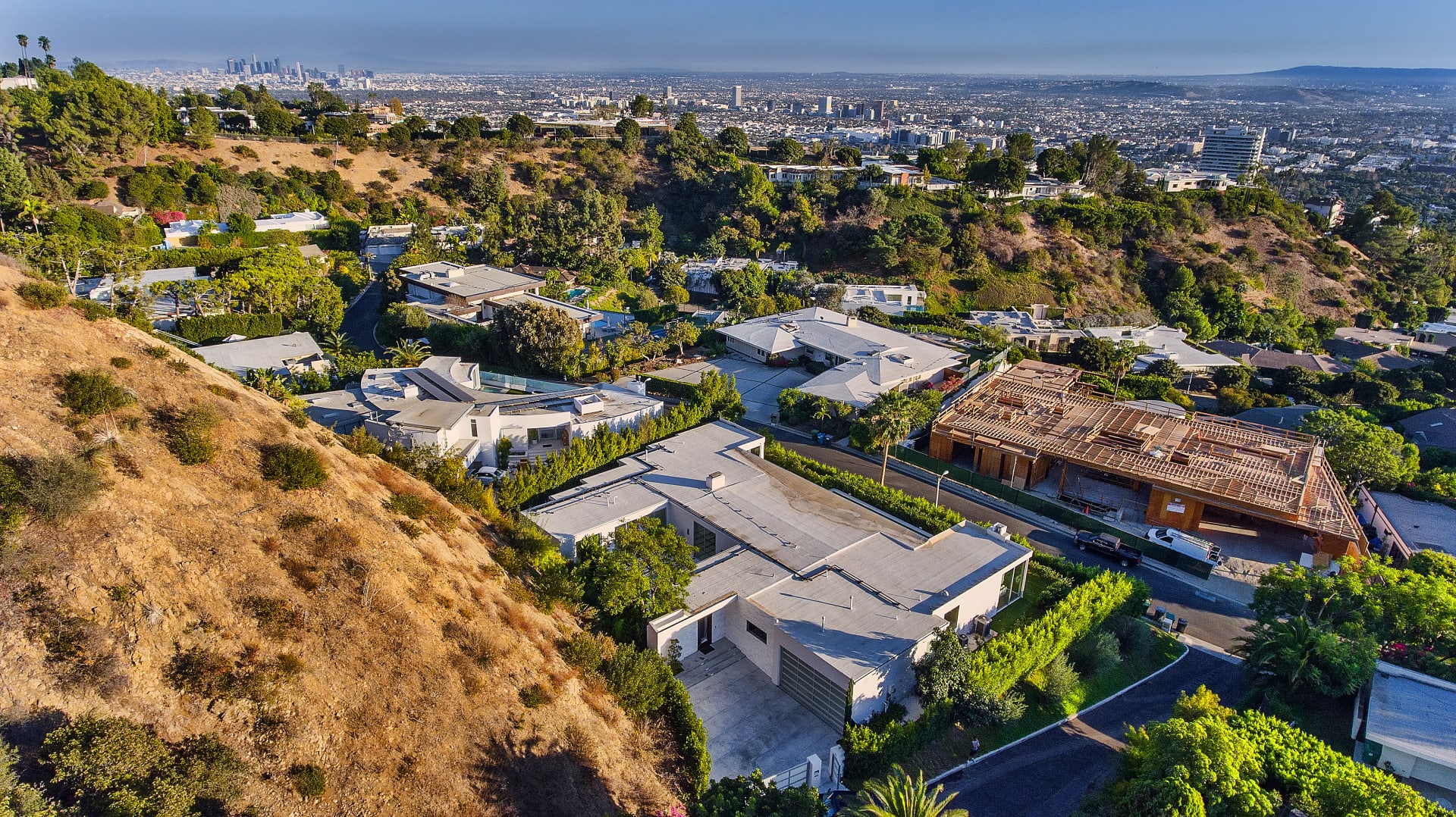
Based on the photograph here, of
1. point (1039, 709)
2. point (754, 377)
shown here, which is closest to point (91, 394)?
point (1039, 709)

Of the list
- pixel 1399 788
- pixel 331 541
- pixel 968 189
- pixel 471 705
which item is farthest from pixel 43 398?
pixel 968 189

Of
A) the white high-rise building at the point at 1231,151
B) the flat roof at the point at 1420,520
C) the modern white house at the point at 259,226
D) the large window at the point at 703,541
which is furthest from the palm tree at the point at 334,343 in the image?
the white high-rise building at the point at 1231,151

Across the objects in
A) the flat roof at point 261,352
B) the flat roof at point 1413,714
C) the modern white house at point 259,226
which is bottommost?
the flat roof at point 1413,714

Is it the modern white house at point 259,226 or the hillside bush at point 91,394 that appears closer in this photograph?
the hillside bush at point 91,394

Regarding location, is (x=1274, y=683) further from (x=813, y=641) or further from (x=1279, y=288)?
(x=1279, y=288)

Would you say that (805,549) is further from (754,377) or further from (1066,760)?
(754,377)

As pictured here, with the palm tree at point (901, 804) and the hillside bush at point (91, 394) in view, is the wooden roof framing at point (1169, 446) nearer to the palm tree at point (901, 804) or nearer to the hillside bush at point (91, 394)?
the palm tree at point (901, 804)

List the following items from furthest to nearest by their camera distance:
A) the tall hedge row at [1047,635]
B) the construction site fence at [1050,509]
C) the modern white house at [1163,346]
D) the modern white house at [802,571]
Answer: the modern white house at [1163,346] < the construction site fence at [1050,509] < the tall hedge row at [1047,635] < the modern white house at [802,571]
